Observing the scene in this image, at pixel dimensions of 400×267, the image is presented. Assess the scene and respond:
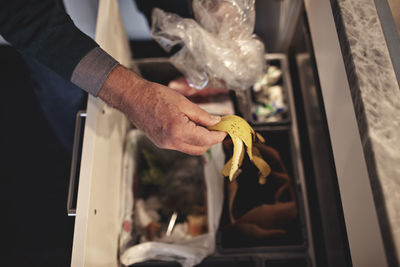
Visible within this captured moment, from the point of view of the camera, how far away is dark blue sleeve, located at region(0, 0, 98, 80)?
68 cm

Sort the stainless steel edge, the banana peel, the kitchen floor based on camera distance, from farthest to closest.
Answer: the kitchen floor, the banana peel, the stainless steel edge

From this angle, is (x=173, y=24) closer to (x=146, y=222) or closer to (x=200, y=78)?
(x=200, y=78)

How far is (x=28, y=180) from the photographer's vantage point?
56.9 inches

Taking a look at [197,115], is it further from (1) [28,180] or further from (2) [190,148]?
(1) [28,180]

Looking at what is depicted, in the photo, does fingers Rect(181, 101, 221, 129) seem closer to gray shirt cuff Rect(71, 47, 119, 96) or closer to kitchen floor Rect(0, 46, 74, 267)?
gray shirt cuff Rect(71, 47, 119, 96)

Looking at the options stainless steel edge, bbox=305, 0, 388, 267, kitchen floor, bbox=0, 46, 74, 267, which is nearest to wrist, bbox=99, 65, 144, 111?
stainless steel edge, bbox=305, 0, 388, 267

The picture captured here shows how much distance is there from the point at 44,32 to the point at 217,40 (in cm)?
48

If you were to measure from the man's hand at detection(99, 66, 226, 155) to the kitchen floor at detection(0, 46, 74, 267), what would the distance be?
0.92m

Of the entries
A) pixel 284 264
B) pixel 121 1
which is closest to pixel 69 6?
pixel 121 1

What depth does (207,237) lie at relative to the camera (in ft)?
3.00

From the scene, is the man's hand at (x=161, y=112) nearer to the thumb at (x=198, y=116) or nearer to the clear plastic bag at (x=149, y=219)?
the thumb at (x=198, y=116)

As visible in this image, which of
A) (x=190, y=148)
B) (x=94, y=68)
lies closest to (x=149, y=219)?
(x=190, y=148)

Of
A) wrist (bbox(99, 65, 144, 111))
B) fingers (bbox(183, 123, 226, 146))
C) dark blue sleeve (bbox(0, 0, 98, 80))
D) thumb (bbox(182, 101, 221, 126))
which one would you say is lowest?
fingers (bbox(183, 123, 226, 146))

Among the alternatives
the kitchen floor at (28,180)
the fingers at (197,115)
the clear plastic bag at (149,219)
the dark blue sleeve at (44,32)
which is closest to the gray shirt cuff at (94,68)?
the dark blue sleeve at (44,32)
